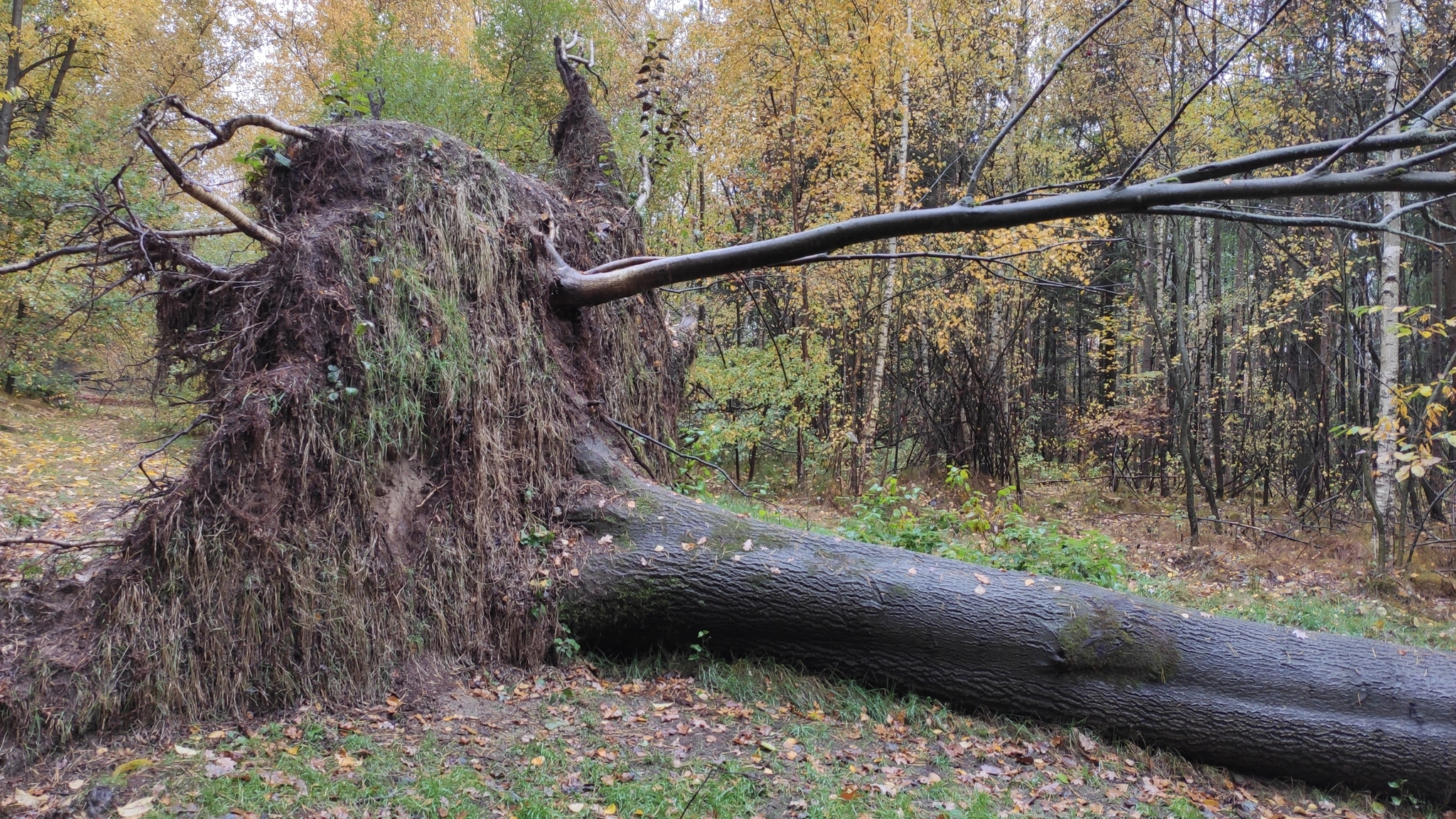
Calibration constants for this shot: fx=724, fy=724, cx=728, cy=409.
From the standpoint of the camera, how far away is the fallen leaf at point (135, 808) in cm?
279

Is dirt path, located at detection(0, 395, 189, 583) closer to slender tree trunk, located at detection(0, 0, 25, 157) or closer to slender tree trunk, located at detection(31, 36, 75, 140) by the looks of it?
slender tree trunk, located at detection(0, 0, 25, 157)

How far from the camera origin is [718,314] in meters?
17.1

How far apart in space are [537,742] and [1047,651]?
3131 mm

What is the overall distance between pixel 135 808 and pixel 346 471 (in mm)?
1835

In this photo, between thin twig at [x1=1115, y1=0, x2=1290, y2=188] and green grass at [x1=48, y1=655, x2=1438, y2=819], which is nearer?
thin twig at [x1=1115, y1=0, x2=1290, y2=188]

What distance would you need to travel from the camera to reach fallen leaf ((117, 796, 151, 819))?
9.17 feet

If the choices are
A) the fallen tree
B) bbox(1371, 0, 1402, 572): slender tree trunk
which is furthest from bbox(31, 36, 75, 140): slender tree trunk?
bbox(1371, 0, 1402, 572): slender tree trunk

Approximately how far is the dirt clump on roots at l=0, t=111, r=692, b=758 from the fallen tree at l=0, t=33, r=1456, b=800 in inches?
0.6

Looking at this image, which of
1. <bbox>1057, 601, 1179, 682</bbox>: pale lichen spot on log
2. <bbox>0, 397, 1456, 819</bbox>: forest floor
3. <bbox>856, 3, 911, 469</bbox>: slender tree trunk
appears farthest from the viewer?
<bbox>856, 3, 911, 469</bbox>: slender tree trunk

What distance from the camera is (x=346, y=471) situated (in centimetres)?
422

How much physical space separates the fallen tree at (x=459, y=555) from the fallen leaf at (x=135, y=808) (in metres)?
0.66

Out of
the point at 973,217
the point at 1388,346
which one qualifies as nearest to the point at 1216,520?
the point at 1388,346

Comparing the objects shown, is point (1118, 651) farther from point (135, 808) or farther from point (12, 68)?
point (12, 68)

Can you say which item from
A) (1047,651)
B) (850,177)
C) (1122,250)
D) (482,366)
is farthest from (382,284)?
(1122,250)
